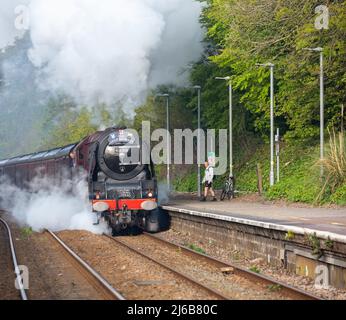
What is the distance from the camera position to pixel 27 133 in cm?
10238

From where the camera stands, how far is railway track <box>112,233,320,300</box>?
11215 millimetres

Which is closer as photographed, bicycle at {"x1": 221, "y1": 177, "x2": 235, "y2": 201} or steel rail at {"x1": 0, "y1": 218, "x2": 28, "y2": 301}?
steel rail at {"x1": 0, "y1": 218, "x2": 28, "y2": 301}

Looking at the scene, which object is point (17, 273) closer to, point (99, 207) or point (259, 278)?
point (259, 278)

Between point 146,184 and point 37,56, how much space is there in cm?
643

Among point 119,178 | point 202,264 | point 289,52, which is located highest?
point 289,52

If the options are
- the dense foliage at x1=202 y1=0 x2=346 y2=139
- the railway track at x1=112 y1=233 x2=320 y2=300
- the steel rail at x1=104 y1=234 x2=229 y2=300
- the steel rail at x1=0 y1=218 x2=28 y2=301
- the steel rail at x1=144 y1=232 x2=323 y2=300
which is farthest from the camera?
the dense foliage at x1=202 y1=0 x2=346 y2=139

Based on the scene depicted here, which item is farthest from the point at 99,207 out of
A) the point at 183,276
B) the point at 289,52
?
the point at 289,52

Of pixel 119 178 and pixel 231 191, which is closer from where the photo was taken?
pixel 119 178

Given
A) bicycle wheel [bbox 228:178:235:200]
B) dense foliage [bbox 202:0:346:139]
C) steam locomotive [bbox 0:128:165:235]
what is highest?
dense foliage [bbox 202:0:346:139]

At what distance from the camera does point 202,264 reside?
50.2ft

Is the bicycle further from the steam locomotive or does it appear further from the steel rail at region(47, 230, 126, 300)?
Result: the steel rail at region(47, 230, 126, 300)

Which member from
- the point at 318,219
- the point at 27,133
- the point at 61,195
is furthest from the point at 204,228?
the point at 27,133

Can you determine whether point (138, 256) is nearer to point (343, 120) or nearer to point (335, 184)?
point (335, 184)

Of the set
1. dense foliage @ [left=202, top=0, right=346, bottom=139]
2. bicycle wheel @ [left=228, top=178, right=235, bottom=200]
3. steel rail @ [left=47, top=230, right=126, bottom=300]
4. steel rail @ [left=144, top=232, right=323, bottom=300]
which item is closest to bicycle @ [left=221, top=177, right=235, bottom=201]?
bicycle wheel @ [left=228, top=178, right=235, bottom=200]
